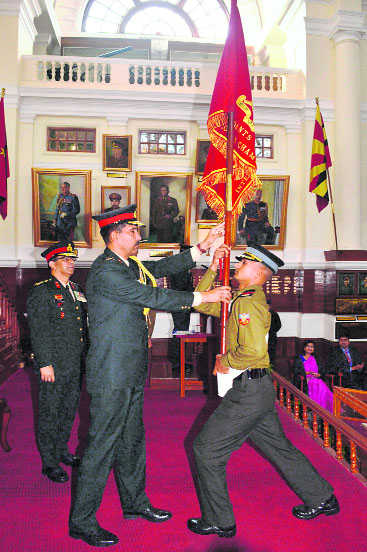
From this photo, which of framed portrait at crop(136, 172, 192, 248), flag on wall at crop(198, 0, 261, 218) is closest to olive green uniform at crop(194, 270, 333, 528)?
flag on wall at crop(198, 0, 261, 218)

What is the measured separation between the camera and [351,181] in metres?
9.55

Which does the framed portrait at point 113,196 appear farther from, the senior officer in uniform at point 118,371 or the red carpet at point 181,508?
the senior officer in uniform at point 118,371

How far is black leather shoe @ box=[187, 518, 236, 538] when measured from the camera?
2742 millimetres

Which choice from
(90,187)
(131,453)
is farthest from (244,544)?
(90,187)

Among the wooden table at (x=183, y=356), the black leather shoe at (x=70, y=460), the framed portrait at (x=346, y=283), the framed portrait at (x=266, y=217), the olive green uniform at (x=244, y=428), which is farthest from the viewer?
the framed portrait at (x=266, y=217)

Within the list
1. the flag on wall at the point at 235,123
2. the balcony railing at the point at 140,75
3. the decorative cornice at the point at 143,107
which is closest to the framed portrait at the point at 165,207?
the decorative cornice at the point at 143,107

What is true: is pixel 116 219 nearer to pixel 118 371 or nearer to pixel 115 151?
pixel 118 371

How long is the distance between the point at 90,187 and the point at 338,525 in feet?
25.3

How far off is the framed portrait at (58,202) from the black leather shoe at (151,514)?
6.85m

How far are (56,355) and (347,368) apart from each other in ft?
18.2

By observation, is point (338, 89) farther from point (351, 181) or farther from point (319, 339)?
point (319, 339)

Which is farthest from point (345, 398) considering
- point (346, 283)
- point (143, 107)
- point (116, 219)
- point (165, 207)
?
point (143, 107)

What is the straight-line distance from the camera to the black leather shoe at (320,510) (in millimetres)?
2959

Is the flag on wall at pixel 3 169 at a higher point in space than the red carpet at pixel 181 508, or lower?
higher
